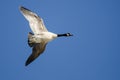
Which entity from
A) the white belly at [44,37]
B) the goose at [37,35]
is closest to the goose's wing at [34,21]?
the goose at [37,35]

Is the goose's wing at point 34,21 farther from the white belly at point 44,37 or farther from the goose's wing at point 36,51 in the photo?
the goose's wing at point 36,51

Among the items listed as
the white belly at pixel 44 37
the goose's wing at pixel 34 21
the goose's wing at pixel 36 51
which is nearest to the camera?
the white belly at pixel 44 37

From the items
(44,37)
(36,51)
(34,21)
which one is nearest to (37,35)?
(44,37)

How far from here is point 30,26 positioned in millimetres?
18422

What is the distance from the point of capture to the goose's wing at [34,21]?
1845cm

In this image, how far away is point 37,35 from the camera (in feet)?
59.4

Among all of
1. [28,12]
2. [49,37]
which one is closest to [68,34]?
[49,37]

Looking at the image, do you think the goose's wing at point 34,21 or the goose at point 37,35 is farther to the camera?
the goose's wing at point 34,21

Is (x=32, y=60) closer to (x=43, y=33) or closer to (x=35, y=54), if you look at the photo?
(x=35, y=54)

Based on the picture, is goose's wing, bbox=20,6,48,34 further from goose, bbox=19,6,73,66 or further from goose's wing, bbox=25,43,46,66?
goose's wing, bbox=25,43,46,66

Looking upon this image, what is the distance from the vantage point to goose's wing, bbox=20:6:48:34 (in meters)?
Result: 18.5

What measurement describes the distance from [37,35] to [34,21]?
3.20 ft

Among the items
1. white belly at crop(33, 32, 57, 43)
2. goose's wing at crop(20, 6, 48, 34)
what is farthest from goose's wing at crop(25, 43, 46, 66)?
goose's wing at crop(20, 6, 48, 34)

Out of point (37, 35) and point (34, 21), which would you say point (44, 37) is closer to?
point (37, 35)
